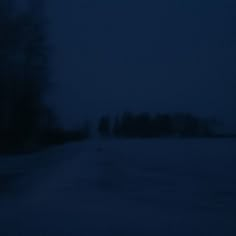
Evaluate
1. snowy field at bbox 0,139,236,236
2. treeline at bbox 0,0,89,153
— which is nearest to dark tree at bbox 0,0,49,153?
treeline at bbox 0,0,89,153

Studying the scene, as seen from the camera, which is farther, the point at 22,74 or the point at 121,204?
the point at 22,74

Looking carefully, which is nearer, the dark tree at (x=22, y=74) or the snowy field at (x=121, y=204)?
the snowy field at (x=121, y=204)

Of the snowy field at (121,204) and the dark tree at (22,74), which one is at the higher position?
the dark tree at (22,74)

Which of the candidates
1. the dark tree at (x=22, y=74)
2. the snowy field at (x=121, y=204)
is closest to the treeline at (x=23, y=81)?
the dark tree at (x=22, y=74)

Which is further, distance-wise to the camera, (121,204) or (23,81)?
(23,81)

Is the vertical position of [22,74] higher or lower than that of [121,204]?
higher

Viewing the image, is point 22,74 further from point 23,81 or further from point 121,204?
point 121,204

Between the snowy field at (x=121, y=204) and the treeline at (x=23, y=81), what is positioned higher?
the treeline at (x=23, y=81)

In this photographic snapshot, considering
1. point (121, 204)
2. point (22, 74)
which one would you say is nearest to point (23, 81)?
point (22, 74)

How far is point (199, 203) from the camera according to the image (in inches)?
148

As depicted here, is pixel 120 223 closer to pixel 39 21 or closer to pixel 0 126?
pixel 0 126

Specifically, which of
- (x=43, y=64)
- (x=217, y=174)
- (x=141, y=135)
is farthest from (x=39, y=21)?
(x=217, y=174)

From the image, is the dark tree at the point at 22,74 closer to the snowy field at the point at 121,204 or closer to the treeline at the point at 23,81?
the treeline at the point at 23,81

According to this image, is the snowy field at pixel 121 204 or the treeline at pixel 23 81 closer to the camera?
the snowy field at pixel 121 204
